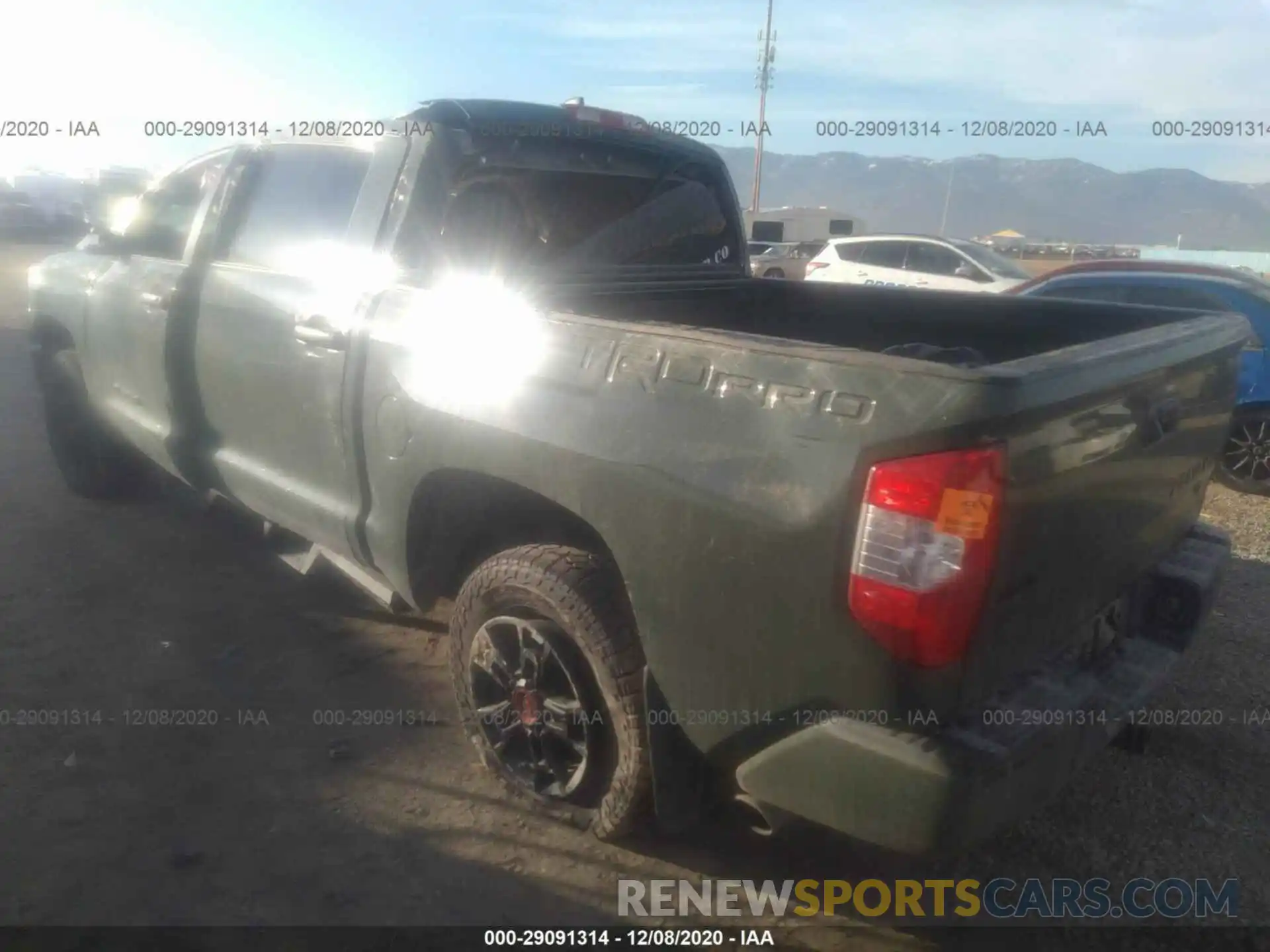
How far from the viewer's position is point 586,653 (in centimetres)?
251

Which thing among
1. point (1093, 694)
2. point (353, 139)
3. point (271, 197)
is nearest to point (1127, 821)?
point (1093, 694)

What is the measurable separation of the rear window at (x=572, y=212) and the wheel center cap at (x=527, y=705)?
137cm

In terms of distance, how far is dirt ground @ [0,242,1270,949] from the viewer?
2.59m

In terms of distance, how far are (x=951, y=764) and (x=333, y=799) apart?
1.98 metres

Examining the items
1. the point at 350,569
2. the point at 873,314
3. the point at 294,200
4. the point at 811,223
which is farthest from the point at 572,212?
the point at 811,223

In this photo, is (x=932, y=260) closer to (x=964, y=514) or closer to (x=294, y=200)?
(x=294, y=200)

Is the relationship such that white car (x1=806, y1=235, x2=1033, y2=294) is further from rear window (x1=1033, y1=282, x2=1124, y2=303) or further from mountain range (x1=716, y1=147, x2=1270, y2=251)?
mountain range (x1=716, y1=147, x2=1270, y2=251)

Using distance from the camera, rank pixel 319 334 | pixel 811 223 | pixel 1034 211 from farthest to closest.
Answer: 1. pixel 1034 211
2. pixel 811 223
3. pixel 319 334

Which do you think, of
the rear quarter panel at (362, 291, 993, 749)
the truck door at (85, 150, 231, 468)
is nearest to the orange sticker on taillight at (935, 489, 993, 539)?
the rear quarter panel at (362, 291, 993, 749)

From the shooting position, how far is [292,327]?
3.35m

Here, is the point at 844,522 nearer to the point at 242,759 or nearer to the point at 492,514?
the point at 492,514

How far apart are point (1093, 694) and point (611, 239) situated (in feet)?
7.78

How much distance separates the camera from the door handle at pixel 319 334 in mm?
3107

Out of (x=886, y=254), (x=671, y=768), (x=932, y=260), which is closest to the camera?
(x=671, y=768)
